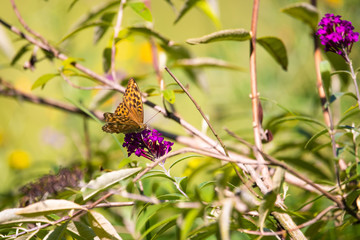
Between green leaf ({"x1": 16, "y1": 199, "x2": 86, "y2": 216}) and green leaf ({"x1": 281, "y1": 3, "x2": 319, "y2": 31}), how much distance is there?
36cm

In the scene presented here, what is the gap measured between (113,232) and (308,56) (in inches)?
42.9

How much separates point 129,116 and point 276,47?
0.23 metres

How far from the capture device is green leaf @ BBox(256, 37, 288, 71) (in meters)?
A: 0.51

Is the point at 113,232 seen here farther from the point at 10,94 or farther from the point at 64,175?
the point at 10,94

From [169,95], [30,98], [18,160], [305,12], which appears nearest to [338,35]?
[305,12]

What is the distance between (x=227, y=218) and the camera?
25 cm

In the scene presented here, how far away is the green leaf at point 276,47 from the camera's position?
20.1 inches

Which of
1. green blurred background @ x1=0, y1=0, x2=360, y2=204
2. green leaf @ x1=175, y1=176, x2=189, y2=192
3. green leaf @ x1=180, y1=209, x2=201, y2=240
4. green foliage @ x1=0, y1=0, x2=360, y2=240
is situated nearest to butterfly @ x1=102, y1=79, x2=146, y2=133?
green foliage @ x1=0, y1=0, x2=360, y2=240

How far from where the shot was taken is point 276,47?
523 mm

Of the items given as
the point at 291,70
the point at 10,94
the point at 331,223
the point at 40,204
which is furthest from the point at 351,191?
the point at 291,70

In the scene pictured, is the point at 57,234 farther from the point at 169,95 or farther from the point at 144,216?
the point at 169,95

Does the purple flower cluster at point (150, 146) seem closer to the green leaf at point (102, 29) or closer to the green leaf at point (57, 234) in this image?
the green leaf at point (57, 234)

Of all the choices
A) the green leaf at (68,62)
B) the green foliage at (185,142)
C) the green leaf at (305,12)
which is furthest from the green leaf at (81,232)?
the green leaf at (305,12)

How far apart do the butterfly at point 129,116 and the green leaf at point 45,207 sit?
165 mm
